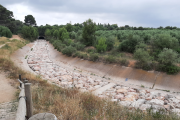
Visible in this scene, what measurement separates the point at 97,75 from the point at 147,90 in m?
5.49

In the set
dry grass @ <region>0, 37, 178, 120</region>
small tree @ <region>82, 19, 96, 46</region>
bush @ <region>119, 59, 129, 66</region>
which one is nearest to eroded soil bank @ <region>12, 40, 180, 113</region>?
bush @ <region>119, 59, 129, 66</region>

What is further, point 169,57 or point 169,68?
point 169,57

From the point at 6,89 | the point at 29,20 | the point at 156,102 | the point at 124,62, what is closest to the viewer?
the point at 6,89

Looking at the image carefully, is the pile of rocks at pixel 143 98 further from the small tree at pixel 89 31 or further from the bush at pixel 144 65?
the small tree at pixel 89 31

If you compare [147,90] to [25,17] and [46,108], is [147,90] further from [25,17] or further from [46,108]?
[25,17]

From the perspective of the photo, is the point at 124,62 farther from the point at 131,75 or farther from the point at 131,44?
the point at 131,44

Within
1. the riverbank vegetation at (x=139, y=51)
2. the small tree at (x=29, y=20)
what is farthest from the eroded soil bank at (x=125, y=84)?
the small tree at (x=29, y=20)

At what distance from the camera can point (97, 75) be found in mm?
15109

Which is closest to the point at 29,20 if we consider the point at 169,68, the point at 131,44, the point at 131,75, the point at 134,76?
the point at 131,44

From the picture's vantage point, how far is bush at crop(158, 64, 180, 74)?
480 inches

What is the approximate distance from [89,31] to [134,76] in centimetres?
1440

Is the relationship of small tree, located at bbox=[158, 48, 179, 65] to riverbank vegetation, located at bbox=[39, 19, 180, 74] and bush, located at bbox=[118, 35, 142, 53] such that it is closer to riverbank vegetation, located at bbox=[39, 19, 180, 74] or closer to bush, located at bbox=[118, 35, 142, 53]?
riverbank vegetation, located at bbox=[39, 19, 180, 74]

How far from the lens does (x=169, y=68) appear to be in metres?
12.5

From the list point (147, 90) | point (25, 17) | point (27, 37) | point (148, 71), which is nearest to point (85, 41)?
point (148, 71)
